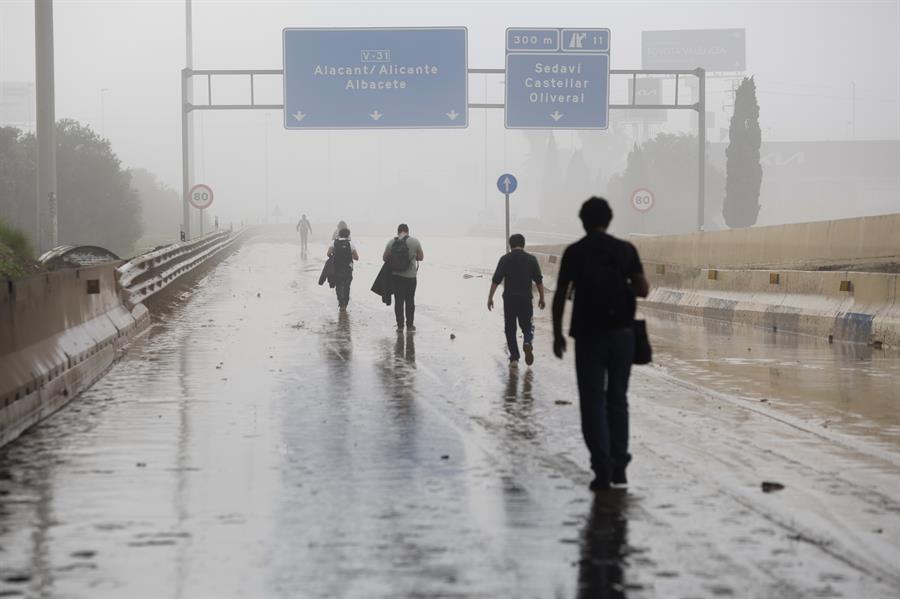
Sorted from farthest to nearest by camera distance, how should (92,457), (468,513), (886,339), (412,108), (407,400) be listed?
(412,108) < (886,339) < (407,400) < (92,457) < (468,513)

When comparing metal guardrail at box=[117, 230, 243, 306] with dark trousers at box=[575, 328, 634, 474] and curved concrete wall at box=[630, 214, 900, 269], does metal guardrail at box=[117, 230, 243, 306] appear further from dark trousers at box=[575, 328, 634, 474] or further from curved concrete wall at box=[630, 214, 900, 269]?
dark trousers at box=[575, 328, 634, 474]

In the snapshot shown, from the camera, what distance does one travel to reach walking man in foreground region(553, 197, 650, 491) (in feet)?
30.1

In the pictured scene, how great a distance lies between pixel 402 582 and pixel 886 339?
614 inches

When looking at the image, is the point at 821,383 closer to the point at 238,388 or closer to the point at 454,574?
the point at 238,388

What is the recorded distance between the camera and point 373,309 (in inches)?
1180

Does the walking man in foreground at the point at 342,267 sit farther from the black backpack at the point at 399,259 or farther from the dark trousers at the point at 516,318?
the dark trousers at the point at 516,318

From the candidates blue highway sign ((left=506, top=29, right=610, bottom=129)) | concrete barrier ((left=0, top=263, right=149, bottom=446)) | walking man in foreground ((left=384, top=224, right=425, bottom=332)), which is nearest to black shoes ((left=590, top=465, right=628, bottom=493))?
concrete barrier ((left=0, top=263, right=149, bottom=446))

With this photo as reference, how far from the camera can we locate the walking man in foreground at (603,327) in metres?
9.16

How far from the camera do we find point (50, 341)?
14.3 m

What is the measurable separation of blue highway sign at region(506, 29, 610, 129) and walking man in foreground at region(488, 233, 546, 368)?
2979 cm

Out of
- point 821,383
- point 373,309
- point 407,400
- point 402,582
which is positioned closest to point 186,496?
point 402,582

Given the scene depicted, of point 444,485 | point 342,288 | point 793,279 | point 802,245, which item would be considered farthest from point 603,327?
point 802,245

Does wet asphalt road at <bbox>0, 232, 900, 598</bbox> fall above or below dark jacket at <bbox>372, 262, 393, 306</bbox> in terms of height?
below

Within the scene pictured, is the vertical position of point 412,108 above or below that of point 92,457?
above
